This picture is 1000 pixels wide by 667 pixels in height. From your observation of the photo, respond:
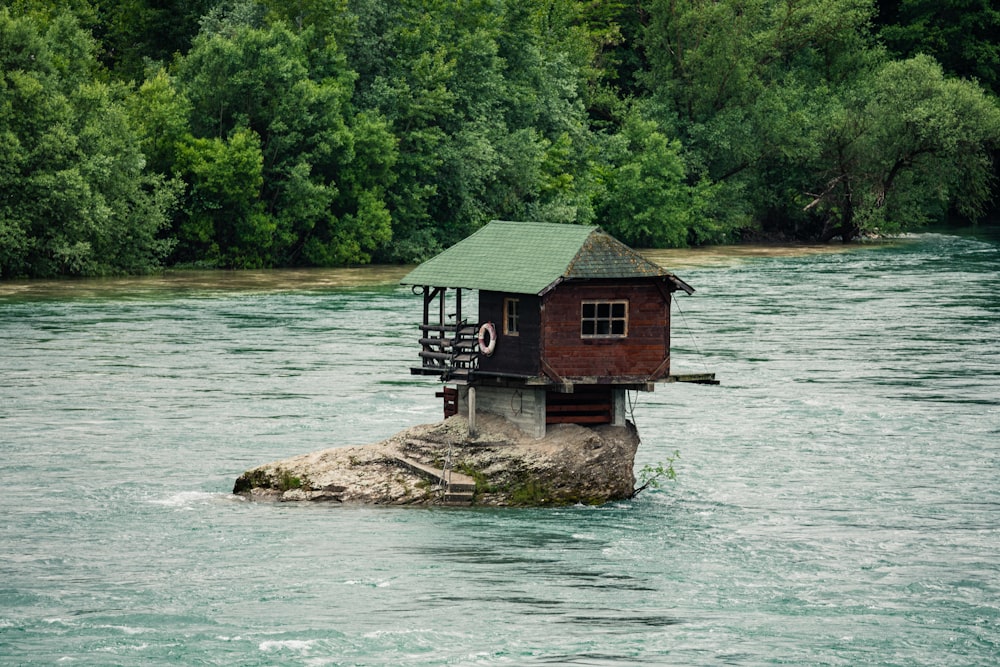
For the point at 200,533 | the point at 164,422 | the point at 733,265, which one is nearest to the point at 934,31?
the point at 733,265

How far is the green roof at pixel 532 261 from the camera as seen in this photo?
128ft

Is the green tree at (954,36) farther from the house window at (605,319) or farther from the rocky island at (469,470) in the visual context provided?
the rocky island at (469,470)

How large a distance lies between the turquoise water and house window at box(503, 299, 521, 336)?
13.8 ft

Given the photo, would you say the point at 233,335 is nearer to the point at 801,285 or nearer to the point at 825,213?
the point at 801,285

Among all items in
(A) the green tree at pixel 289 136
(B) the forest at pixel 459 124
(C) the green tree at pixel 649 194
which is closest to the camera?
(B) the forest at pixel 459 124

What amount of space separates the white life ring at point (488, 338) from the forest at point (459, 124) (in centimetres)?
4588

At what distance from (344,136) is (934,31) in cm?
5549

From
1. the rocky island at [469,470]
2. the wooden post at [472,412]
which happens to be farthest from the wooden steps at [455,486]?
the wooden post at [472,412]

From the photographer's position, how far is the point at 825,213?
4611 inches

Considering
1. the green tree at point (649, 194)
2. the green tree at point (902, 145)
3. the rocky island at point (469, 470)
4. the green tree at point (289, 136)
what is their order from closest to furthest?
the rocky island at point (469, 470)
the green tree at point (289, 136)
the green tree at point (902, 145)
the green tree at point (649, 194)

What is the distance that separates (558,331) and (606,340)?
3.90ft

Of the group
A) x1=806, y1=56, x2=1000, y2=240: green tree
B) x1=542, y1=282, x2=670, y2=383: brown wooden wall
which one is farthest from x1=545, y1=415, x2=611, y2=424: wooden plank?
x1=806, y1=56, x2=1000, y2=240: green tree

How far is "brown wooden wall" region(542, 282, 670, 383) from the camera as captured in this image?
3881 cm

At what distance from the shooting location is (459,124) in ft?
327
